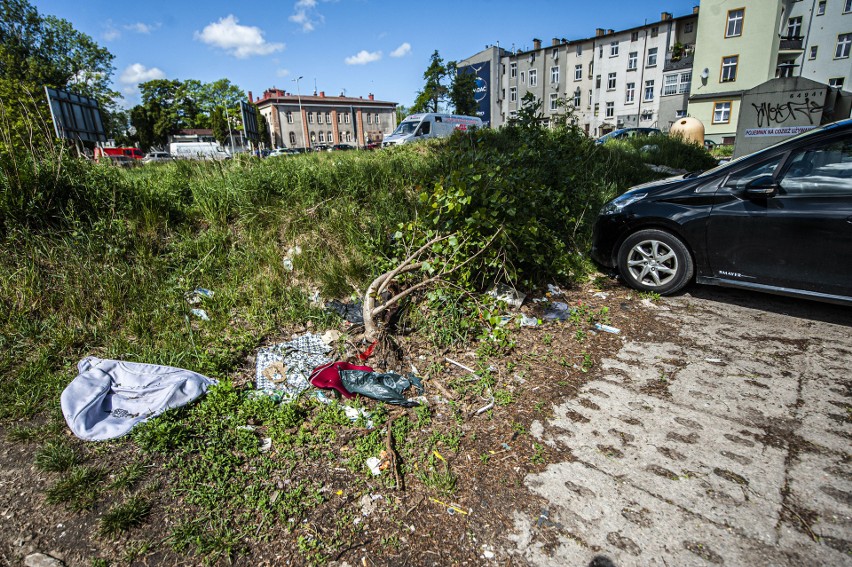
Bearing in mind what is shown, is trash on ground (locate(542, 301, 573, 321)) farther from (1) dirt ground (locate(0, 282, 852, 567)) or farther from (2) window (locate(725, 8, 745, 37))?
(2) window (locate(725, 8, 745, 37))

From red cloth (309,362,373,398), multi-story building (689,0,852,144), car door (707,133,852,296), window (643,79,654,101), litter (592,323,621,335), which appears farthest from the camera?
window (643,79,654,101)

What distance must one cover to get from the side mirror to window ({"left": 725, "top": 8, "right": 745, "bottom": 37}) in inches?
1684

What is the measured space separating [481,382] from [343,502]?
1.44 meters

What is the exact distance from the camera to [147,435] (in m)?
2.74

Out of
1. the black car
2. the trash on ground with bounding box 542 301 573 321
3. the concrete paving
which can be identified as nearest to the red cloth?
the concrete paving

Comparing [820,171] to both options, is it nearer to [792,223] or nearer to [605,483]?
[792,223]

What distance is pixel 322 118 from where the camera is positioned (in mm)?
75250

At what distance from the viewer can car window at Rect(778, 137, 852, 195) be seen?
3.70 metres

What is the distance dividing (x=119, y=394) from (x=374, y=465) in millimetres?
2048

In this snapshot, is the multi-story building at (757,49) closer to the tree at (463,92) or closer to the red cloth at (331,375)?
the tree at (463,92)

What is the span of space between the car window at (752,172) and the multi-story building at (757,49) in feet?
128

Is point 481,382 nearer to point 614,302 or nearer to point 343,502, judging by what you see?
point 343,502

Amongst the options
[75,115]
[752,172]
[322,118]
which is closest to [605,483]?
[752,172]

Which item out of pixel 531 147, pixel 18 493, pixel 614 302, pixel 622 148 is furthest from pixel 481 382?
pixel 622 148
